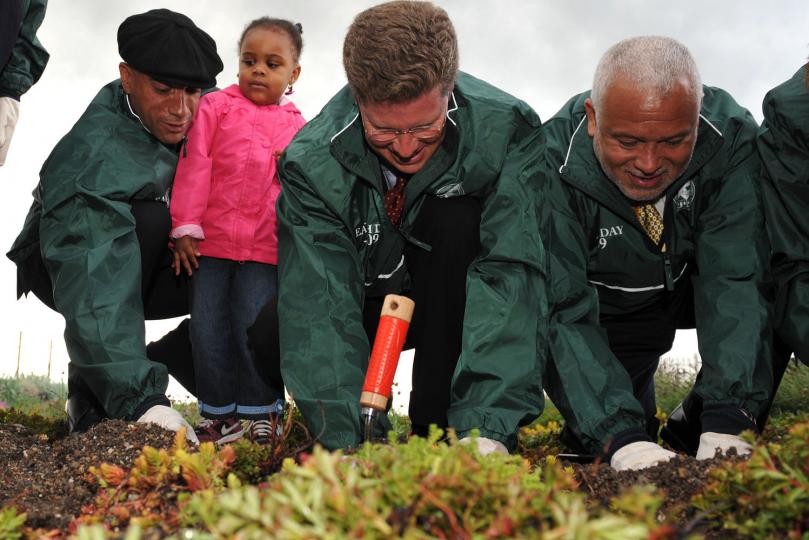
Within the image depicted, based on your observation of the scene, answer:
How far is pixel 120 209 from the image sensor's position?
4.50m

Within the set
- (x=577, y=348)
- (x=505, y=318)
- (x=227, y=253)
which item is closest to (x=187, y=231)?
(x=227, y=253)

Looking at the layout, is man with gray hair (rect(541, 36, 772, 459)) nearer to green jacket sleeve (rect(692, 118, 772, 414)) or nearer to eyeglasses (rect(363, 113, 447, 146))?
green jacket sleeve (rect(692, 118, 772, 414))

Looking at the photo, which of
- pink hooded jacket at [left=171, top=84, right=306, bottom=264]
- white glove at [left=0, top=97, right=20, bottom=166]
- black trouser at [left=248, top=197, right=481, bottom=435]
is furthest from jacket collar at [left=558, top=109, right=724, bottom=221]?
white glove at [left=0, top=97, right=20, bottom=166]

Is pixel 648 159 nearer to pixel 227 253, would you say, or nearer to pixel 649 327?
pixel 649 327

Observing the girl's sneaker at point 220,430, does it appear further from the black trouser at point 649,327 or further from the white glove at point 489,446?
the black trouser at point 649,327

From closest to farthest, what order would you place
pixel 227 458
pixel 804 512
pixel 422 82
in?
pixel 804 512 → pixel 227 458 → pixel 422 82

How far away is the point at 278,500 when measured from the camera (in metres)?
1.65

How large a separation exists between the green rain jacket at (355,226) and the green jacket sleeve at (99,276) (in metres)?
1.00

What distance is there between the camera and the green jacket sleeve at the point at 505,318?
352 centimetres

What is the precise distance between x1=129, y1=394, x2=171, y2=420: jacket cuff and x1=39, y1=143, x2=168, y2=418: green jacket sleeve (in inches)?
0.8

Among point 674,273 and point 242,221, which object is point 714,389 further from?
point 242,221

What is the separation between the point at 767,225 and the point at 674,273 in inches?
19.3

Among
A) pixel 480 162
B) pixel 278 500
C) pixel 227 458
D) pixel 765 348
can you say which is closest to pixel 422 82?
pixel 480 162

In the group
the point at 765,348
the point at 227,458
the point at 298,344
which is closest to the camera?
the point at 227,458
